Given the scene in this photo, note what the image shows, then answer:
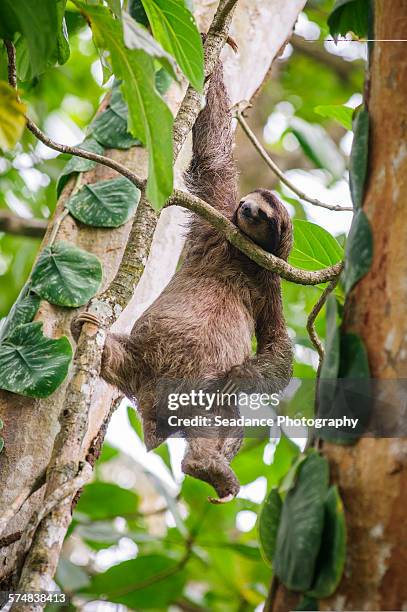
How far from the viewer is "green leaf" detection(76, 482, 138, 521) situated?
4.58 metres

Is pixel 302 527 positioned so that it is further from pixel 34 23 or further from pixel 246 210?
pixel 246 210

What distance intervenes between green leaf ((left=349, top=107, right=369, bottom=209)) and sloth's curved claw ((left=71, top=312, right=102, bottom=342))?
99 cm

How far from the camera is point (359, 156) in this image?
1518mm

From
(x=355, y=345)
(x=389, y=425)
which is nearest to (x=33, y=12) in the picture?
(x=355, y=345)

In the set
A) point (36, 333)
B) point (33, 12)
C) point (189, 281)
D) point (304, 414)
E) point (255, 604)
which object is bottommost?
point (255, 604)

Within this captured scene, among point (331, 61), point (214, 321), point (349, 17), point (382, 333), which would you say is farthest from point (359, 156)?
point (331, 61)

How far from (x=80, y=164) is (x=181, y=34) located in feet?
4.08

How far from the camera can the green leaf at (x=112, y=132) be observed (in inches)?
130

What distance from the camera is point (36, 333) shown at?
2650mm

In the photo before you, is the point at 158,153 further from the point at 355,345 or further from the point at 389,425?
the point at 389,425

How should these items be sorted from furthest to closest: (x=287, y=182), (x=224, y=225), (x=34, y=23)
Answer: (x=287, y=182) → (x=224, y=225) → (x=34, y=23)

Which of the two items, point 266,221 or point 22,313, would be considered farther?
point 266,221

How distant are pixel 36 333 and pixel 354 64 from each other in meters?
5.81

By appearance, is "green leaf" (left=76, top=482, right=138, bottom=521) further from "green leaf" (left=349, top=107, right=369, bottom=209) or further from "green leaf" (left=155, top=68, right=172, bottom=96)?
"green leaf" (left=349, top=107, right=369, bottom=209)
